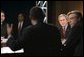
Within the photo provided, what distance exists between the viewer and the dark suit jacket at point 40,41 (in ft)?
8.18

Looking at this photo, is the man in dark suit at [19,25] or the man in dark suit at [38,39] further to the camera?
the man in dark suit at [19,25]

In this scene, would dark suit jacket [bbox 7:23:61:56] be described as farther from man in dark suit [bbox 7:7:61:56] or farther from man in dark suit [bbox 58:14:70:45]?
man in dark suit [bbox 58:14:70:45]

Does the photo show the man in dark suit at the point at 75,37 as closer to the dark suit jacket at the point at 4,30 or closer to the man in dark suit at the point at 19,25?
the man in dark suit at the point at 19,25

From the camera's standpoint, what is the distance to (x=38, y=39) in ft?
8.31

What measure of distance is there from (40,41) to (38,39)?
0.11ft

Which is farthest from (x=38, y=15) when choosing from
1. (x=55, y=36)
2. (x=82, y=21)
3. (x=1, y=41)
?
(x=1, y=41)

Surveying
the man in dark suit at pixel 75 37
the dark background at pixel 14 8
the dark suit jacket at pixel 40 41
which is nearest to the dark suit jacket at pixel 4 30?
the dark background at pixel 14 8

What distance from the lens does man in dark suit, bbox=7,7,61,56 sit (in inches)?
98.3

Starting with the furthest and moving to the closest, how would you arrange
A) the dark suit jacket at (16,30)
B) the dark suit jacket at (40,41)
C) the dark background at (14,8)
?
1. the dark background at (14,8)
2. the dark suit jacket at (16,30)
3. the dark suit jacket at (40,41)

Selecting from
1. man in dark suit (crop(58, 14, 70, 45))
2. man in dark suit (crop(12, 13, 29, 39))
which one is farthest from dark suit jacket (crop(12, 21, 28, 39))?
man in dark suit (crop(58, 14, 70, 45))

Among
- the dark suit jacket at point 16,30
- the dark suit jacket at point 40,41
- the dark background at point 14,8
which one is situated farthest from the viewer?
the dark background at point 14,8

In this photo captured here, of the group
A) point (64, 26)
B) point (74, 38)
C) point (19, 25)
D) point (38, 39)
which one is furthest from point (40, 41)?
point (64, 26)

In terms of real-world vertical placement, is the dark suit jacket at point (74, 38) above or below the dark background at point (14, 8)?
below

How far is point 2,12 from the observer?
10.1 ft
